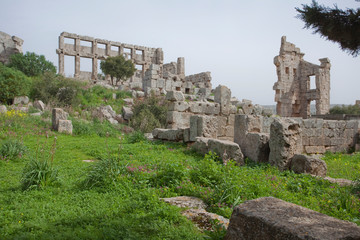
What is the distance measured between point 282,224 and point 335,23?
2424 mm

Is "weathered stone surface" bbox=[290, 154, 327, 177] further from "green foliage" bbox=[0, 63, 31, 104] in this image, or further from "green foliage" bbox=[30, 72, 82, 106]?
"green foliage" bbox=[0, 63, 31, 104]

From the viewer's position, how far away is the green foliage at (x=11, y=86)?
692 inches

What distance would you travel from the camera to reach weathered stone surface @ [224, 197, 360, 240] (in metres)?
2.29

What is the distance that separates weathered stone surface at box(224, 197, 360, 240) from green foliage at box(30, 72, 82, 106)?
17252 mm

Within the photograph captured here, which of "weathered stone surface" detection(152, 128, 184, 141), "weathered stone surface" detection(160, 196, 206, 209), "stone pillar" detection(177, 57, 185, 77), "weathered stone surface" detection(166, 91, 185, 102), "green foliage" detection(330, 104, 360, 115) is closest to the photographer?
"weathered stone surface" detection(160, 196, 206, 209)

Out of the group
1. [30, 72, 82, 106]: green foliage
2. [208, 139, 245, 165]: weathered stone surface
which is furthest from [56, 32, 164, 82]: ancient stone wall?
[208, 139, 245, 165]: weathered stone surface

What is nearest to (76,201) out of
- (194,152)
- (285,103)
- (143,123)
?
(194,152)

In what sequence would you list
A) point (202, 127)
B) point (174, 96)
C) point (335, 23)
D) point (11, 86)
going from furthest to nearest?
point (11, 86) → point (174, 96) → point (202, 127) → point (335, 23)

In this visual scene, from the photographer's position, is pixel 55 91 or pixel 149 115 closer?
pixel 149 115

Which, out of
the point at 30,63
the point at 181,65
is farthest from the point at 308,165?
→ the point at 30,63

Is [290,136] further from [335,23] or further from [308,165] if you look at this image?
[335,23]

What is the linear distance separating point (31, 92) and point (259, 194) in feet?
63.7

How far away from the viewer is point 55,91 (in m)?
19.3

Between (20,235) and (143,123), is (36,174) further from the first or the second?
(143,123)
